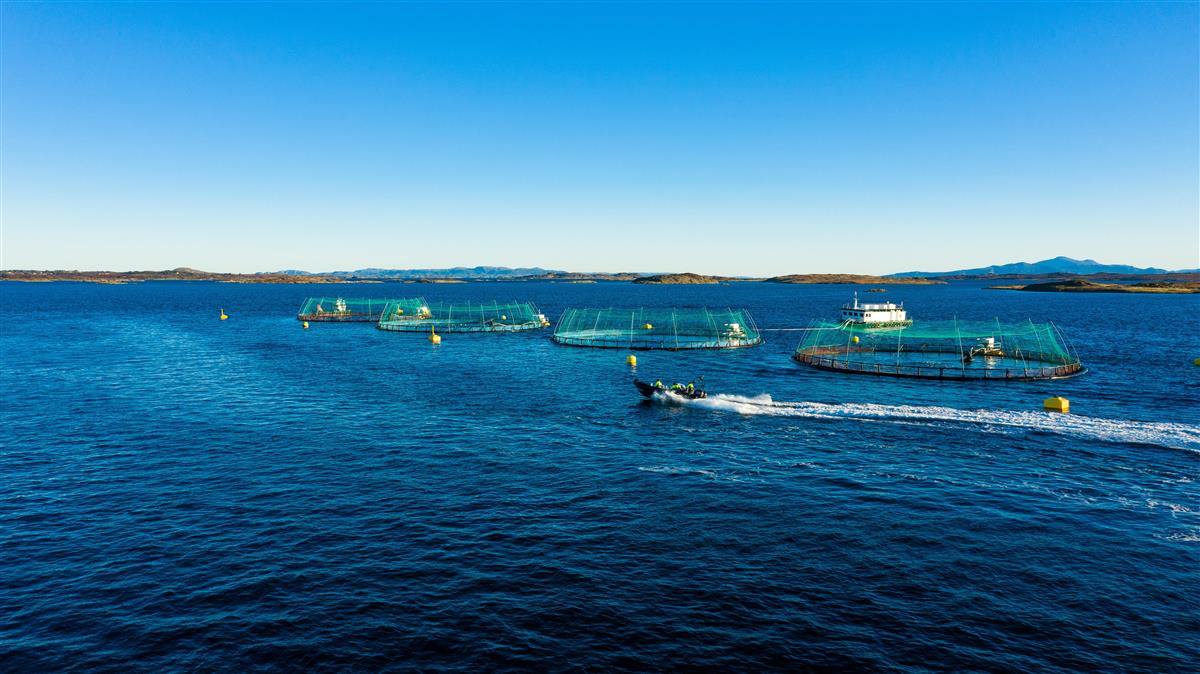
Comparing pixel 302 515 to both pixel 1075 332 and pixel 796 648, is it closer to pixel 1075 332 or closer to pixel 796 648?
pixel 796 648

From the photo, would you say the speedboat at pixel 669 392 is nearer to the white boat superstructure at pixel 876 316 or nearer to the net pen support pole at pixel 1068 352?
the net pen support pole at pixel 1068 352

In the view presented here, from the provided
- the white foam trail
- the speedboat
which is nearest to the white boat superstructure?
the white foam trail

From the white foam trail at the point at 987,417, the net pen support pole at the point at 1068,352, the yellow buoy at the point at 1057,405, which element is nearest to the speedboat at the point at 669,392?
the white foam trail at the point at 987,417

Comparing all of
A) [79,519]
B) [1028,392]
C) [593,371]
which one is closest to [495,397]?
[593,371]

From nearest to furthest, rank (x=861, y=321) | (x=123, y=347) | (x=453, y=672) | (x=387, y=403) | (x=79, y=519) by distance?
(x=453, y=672), (x=79, y=519), (x=387, y=403), (x=123, y=347), (x=861, y=321)

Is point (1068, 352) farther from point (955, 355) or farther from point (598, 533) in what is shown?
point (598, 533)

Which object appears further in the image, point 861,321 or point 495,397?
point 861,321

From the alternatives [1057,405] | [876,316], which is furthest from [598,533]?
[876,316]
